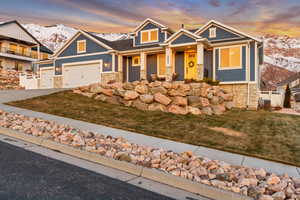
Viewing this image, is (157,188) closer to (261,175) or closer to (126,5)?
(261,175)

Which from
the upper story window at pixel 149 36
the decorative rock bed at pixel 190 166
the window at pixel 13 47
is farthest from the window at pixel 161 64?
the window at pixel 13 47

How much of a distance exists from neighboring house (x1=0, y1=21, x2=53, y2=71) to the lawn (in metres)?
33.5

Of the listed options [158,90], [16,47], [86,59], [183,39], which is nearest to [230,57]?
[183,39]

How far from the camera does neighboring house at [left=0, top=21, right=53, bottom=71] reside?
3759 cm

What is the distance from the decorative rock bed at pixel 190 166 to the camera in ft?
12.0

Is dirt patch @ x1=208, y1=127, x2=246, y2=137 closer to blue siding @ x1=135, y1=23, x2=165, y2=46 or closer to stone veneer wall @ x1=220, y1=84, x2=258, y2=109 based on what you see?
stone veneer wall @ x1=220, y1=84, x2=258, y2=109

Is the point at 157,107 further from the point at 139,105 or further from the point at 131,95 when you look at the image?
the point at 131,95

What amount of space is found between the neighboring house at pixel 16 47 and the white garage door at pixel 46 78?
697 inches

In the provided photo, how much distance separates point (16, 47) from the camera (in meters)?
40.5

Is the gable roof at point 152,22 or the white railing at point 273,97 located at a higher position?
the gable roof at point 152,22

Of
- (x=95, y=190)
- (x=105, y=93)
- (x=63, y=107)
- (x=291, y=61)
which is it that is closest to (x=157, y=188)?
(x=95, y=190)

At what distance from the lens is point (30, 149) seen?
17.0ft

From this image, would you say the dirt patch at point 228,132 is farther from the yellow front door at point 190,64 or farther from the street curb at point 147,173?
the yellow front door at point 190,64

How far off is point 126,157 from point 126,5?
17802 mm
